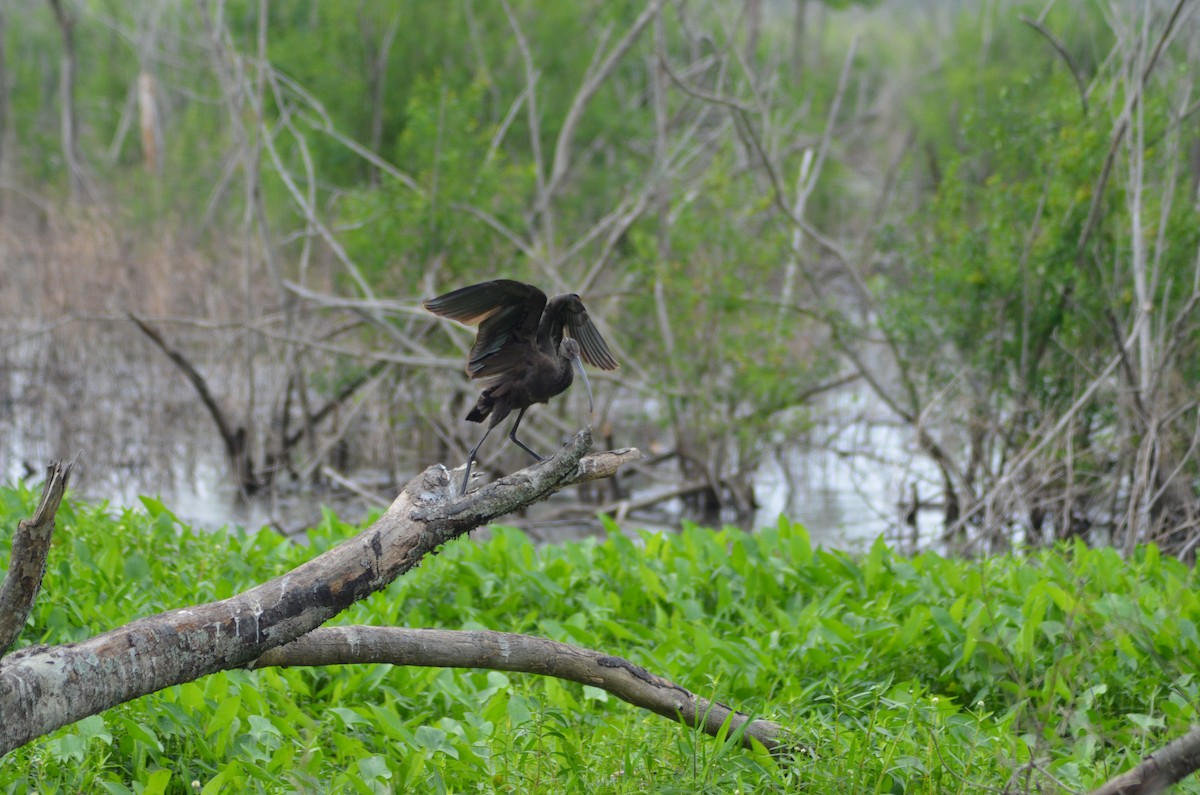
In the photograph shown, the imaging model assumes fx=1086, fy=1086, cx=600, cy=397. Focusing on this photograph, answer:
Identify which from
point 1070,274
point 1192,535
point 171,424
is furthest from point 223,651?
point 171,424

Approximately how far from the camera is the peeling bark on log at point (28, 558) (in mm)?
2057

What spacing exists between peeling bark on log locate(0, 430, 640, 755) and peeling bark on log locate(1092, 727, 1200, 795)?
5.07 feet

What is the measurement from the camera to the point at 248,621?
255cm

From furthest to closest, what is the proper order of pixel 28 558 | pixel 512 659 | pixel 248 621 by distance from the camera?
pixel 512 659
pixel 248 621
pixel 28 558

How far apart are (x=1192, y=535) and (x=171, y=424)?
357 inches

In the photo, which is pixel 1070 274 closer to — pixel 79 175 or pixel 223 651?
pixel 223 651

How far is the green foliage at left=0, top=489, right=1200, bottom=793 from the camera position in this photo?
307cm

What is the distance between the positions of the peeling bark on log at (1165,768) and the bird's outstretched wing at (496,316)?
1991mm

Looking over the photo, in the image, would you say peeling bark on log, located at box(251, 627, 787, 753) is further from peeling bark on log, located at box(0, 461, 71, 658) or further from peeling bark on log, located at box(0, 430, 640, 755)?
peeling bark on log, located at box(0, 461, 71, 658)

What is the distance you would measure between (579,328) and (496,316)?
35 cm

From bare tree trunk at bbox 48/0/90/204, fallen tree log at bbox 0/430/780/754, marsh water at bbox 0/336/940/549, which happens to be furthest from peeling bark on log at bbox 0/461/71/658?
bare tree trunk at bbox 48/0/90/204

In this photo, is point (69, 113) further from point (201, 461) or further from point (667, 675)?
point (667, 675)

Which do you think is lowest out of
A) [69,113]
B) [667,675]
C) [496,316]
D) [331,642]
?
[667,675]

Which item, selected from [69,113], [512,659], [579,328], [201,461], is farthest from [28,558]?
[69,113]
